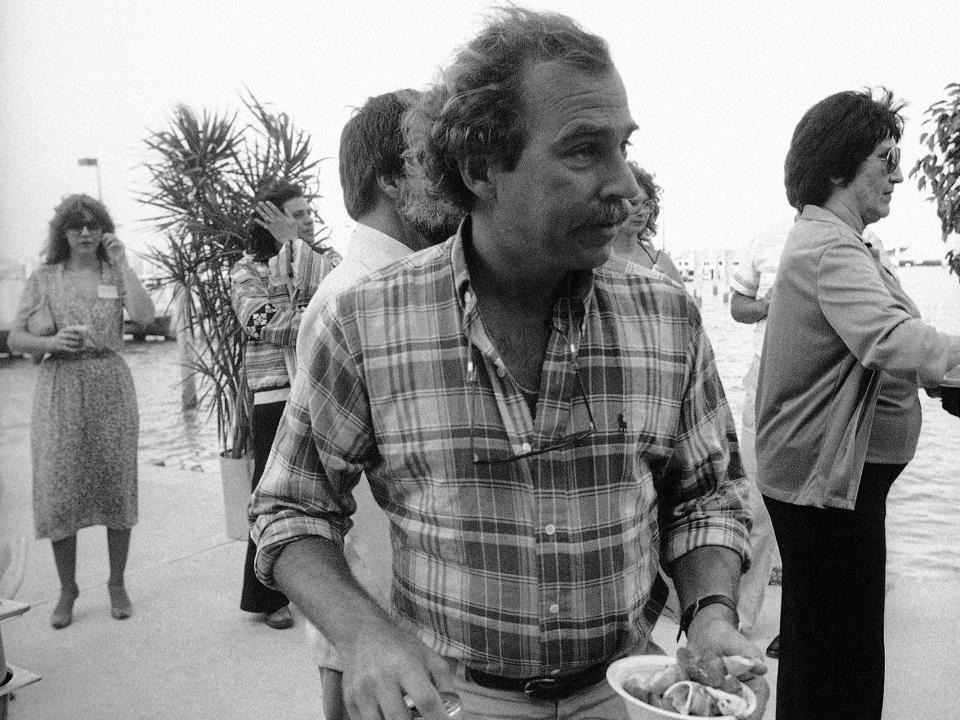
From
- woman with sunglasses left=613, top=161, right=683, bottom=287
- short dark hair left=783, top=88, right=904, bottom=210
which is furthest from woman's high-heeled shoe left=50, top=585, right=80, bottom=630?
short dark hair left=783, top=88, right=904, bottom=210

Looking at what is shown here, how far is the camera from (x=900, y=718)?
300cm

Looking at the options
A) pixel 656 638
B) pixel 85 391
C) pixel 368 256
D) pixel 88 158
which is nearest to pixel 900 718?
pixel 656 638

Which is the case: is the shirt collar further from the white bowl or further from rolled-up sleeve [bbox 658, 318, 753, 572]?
the white bowl

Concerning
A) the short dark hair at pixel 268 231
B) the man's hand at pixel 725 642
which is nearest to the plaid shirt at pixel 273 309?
the short dark hair at pixel 268 231

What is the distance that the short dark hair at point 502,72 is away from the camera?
4.00ft

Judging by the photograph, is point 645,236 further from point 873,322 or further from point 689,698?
point 689,698

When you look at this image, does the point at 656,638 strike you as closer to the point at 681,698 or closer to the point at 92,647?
the point at 92,647

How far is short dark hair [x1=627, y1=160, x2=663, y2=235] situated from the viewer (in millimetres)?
3316

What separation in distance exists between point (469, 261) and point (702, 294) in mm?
4441

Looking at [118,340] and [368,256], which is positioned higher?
[368,256]

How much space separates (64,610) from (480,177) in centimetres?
358

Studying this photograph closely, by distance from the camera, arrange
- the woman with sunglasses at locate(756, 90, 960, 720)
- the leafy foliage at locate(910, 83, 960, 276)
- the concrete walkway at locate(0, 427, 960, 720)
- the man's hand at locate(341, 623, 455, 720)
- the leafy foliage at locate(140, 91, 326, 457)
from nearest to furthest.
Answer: the man's hand at locate(341, 623, 455, 720)
the woman with sunglasses at locate(756, 90, 960, 720)
the concrete walkway at locate(0, 427, 960, 720)
the leafy foliage at locate(910, 83, 960, 276)
the leafy foliage at locate(140, 91, 326, 457)

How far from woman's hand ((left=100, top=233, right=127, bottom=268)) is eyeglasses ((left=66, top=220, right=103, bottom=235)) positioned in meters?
0.06

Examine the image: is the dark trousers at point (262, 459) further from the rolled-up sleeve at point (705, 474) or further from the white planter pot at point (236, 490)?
the rolled-up sleeve at point (705, 474)
